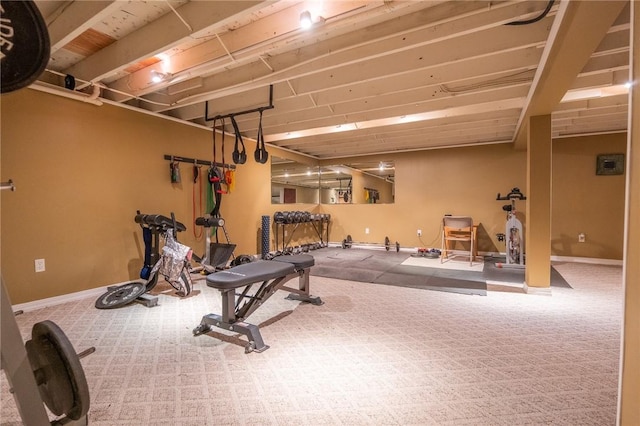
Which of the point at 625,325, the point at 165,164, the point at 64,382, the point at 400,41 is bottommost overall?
the point at 64,382

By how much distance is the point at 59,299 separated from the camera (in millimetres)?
3404

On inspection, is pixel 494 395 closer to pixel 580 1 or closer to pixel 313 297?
pixel 313 297

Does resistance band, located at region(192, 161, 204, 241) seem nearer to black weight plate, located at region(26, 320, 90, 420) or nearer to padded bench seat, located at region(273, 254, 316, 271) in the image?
padded bench seat, located at region(273, 254, 316, 271)

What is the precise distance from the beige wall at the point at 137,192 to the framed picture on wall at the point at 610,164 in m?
0.12

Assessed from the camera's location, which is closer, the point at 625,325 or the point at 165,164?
the point at 625,325

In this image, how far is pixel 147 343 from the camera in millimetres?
2475

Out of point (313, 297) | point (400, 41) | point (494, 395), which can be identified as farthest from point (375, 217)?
point (494, 395)

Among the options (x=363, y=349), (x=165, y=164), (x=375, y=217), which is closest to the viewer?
(x=363, y=349)

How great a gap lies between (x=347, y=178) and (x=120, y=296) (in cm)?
970

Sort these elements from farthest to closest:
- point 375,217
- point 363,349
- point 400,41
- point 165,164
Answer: point 375,217 < point 165,164 < point 400,41 < point 363,349

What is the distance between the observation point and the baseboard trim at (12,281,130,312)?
3.16m

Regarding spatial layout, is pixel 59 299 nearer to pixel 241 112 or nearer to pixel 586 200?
pixel 241 112

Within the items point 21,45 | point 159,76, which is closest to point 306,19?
point 21,45

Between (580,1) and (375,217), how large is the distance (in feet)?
20.5
